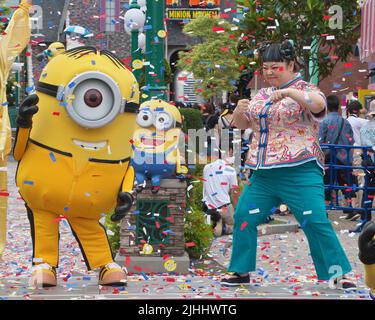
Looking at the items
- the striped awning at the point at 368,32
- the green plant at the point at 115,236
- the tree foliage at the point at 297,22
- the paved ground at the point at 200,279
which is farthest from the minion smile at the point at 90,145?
the striped awning at the point at 368,32

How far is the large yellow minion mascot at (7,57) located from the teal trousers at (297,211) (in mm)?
2048

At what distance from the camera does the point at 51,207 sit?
649cm

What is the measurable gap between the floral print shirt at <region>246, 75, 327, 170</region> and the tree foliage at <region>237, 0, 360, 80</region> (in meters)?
7.38

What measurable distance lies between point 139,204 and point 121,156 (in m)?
1.41

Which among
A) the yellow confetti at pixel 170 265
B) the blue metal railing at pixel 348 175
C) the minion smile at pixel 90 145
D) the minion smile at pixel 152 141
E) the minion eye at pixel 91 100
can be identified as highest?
the minion eye at pixel 91 100

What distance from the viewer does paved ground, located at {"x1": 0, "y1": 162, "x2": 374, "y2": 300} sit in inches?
252

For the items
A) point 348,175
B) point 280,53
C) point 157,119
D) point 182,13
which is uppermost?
point 182,13

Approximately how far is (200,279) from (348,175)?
4624 mm

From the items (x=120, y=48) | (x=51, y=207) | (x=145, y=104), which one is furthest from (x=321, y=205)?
(x=120, y=48)

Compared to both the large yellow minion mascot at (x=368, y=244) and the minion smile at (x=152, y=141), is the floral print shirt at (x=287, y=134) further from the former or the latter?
the minion smile at (x=152, y=141)

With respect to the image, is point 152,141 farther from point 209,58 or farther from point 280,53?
point 209,58

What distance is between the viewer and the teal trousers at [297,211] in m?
6.51

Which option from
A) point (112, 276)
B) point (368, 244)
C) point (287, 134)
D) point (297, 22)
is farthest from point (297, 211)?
point (297, 22)

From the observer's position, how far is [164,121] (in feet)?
31.4
